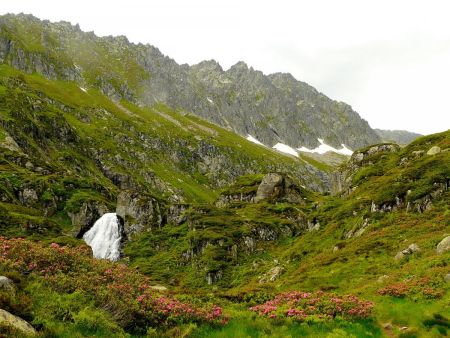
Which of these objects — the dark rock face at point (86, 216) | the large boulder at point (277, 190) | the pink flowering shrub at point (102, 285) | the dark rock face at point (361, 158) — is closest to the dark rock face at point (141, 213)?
the dark rock face at point (86, 216)

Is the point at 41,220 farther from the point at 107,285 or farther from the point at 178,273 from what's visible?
the point at 107,285

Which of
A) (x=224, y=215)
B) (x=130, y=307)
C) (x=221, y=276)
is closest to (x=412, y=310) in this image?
(x=130, y=307)

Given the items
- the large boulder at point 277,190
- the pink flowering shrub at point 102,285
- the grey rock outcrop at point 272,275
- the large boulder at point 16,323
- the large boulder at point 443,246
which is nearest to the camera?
the large boulder at point 16,323

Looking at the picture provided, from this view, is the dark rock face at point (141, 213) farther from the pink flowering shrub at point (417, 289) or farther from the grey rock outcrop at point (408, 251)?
the pink flowering shrub at point (417, 289)

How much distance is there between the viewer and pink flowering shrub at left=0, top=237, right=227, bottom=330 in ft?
49.7

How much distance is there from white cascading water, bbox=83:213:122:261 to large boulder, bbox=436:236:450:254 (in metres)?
66.3

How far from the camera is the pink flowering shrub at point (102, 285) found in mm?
15156

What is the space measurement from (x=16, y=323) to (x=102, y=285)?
4578 mm

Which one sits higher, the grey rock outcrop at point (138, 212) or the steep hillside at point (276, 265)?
the grey rock outcrop at point (138, 212)

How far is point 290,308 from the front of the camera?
64.2ft

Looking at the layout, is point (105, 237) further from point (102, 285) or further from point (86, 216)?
point (102, 285)

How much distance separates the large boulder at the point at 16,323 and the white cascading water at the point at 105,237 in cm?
7462

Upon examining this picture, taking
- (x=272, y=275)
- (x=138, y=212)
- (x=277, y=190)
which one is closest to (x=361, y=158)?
(x=277, y=190)

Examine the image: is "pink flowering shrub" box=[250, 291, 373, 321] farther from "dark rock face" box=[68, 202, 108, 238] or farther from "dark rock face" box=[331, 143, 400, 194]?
"dark rock face" box=[68, 202, 108, 238]
